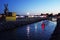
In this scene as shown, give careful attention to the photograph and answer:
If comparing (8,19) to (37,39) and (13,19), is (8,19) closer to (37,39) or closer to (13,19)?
(13,19)

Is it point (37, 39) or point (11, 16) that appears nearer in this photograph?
point (37, 39)

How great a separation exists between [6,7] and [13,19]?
2262 cm

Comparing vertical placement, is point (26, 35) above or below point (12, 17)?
below

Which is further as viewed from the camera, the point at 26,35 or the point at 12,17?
the point at 12,17

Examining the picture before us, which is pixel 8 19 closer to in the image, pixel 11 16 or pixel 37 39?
pixel 11 16

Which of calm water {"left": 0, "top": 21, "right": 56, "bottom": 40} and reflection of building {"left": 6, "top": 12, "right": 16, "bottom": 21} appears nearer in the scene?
calm water {"left": 0, "top": 21, "right": 56, "bottom": 40}

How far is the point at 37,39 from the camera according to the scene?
2123 centimetres

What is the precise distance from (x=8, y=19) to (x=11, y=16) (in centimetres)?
307

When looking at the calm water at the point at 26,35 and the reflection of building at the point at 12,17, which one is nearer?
the calm water at the point at 26,35

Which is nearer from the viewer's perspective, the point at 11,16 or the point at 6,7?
the point at 11,16

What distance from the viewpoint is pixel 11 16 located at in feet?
204

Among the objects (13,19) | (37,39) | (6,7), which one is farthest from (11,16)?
(37,39)

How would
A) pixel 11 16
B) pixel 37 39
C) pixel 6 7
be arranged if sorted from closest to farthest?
pixel 37 39, pixel 11 16, pixel 6 7

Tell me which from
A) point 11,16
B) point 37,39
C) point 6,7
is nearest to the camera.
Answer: point 37,39
